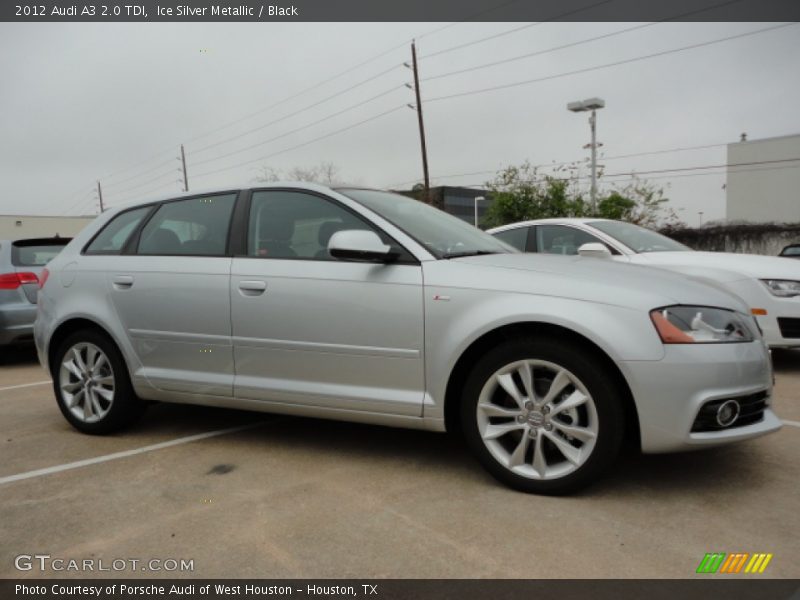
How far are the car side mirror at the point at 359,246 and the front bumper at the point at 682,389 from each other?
4.11 feet

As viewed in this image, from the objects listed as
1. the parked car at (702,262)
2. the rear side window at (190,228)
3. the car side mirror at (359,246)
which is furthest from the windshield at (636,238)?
the rear side window at (190,228)

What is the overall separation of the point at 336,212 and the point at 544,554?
2047 mm

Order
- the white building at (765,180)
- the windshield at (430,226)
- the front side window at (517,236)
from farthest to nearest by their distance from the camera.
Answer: the white building at (765,180), the front side window at (517,236), the windshield at (430,226)

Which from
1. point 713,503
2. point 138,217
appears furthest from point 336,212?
point 713,503

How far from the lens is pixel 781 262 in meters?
5.68

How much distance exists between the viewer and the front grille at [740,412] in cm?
263

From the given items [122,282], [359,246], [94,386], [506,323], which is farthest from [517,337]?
[94,386]

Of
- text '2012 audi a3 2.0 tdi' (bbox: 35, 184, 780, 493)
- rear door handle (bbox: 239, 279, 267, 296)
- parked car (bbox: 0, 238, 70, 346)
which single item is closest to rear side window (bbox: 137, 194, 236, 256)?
text '2012 audi a3 2.0 tdi' (bbox: 35, 184, 780, 493)

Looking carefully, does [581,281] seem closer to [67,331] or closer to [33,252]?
[67,331]

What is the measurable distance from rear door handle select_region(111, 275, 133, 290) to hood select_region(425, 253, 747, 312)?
6.58ft

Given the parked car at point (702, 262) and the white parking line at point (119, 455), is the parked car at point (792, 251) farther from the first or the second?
the white parking line at point (119, 455)

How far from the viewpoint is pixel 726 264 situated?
559cm

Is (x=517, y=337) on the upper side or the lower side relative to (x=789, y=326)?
upper

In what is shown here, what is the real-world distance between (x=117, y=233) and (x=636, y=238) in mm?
4645
